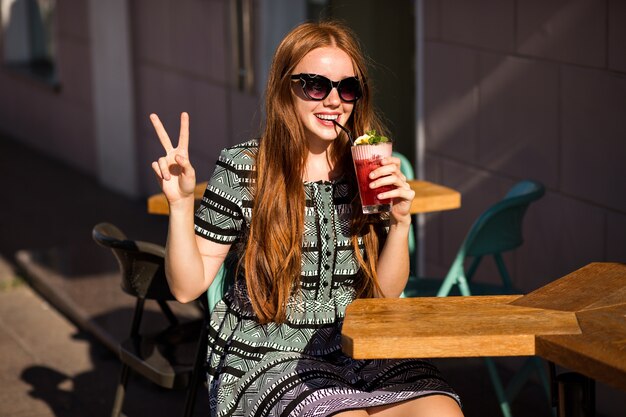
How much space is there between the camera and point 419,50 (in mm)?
5684

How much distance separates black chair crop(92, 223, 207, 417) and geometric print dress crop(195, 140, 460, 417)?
1.74 ft

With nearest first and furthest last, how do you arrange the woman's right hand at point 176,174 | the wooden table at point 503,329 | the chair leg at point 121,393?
the wooden table at point 503,329 < the woman's right hand at point 176,174 < the chair leg at point 121,393

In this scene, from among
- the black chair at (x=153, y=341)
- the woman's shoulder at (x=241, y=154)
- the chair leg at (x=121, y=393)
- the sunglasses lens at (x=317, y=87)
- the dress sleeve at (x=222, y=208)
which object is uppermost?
the sunglasses lens at (x=317, y=87)

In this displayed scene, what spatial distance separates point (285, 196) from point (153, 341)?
1073 mm

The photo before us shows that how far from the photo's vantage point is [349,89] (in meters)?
3.22

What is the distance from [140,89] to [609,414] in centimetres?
543

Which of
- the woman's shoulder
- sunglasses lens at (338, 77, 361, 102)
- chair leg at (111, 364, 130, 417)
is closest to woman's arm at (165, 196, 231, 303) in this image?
the woman's shoulder

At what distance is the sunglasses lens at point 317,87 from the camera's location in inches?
126

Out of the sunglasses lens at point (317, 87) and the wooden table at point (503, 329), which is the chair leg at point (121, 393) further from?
the wooden table at point (503, 329)

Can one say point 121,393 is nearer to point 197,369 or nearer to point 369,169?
point 197,369

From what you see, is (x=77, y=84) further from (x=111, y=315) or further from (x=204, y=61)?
(x=111, y=315)

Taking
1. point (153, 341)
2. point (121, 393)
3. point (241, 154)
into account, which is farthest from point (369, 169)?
point (121, 393)

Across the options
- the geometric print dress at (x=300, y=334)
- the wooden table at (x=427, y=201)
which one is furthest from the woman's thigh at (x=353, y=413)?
the wooden table at (x=427, y=201)

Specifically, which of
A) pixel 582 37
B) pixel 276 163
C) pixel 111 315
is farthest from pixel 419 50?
pixel 276 163
